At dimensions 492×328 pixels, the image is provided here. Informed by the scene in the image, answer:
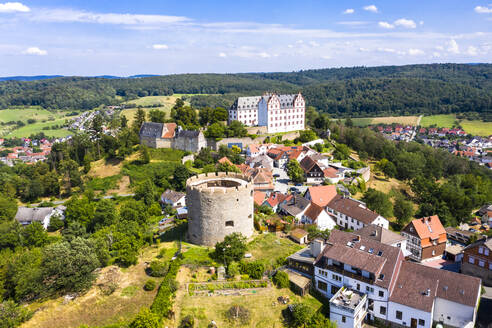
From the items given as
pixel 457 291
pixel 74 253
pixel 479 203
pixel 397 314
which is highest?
pixel 74 253

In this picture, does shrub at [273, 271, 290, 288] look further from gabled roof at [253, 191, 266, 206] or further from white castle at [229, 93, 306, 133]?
white castle at [229, 93, 306, 133]

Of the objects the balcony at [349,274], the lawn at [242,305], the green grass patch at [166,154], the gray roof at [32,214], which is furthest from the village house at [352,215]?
the gray roof at [32,214]

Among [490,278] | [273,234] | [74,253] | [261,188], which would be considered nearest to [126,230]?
[74,253]

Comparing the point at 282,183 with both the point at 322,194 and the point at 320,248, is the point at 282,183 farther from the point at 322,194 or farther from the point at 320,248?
the point at 320,248

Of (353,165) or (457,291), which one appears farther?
(353,165)

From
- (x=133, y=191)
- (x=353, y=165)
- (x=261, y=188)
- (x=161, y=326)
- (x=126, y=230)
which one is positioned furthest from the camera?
(x=353, y=165)

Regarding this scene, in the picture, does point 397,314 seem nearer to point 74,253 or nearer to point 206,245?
point 206,245
